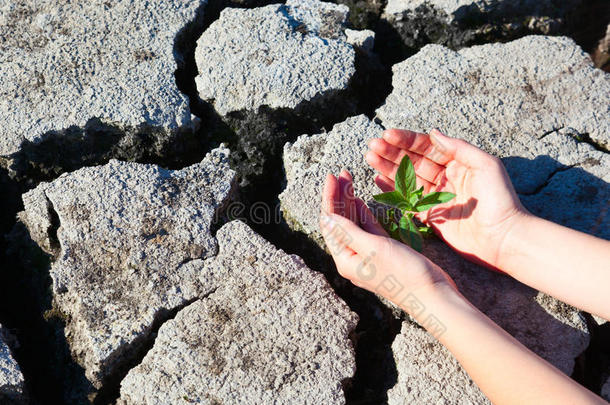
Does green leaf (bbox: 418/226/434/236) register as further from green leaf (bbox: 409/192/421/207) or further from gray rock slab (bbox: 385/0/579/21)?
gray rock slab (bbox: 385/0/579/21)

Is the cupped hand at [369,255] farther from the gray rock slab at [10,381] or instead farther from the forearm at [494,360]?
the gray rock slab at [10,381]

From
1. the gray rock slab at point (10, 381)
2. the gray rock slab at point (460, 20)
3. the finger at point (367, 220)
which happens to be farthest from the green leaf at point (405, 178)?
the gray rock slab at point (10, 381)

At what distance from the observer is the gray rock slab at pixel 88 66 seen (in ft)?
6.34

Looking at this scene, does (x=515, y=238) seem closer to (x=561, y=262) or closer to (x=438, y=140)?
(x=561, y=262)

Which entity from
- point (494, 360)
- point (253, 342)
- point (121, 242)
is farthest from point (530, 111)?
point (121, 242)

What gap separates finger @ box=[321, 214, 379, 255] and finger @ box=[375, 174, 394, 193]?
0.97 ft

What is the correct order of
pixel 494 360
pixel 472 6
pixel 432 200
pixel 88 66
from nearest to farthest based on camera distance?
1. pixel 494 360
2. pixel 432 200
3. pixel 88 66
4. pixel 472 6

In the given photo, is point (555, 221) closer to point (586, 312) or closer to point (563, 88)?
point (586, 312)

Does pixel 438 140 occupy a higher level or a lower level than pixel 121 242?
lower

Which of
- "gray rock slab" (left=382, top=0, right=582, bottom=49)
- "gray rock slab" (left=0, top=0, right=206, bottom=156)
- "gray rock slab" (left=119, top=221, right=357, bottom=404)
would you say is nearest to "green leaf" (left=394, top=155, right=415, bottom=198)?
"gray rock slab" (left=119, top=221, right=357, bottom=404)

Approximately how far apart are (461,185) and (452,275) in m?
0.28

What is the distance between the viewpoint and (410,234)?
5.54 ft

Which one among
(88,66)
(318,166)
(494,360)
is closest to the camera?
(494,360)

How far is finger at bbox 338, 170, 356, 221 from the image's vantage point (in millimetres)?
1680
